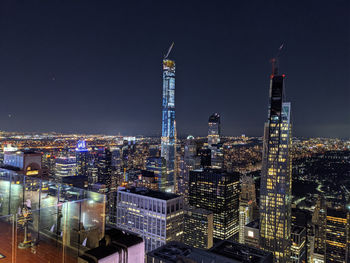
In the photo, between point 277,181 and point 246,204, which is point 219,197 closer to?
point 246,204

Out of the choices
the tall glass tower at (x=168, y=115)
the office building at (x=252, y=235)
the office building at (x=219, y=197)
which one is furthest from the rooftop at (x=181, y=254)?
the tall glass tower at (x=168, y=115)

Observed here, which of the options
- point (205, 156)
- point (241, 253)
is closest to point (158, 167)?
point (205, 156)

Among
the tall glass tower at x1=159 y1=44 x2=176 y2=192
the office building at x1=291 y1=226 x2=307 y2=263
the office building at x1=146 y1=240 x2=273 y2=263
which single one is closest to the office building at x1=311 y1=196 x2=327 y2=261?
the office building at x1=291 y1=226 x2=307 y2=263

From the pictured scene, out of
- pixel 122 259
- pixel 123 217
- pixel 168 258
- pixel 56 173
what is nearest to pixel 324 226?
pixel 123 217

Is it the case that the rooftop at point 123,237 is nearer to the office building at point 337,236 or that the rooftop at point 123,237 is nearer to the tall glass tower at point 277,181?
the tall glass tower at point 277,181

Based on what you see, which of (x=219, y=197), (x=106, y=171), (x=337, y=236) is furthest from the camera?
(x=106, y=171)

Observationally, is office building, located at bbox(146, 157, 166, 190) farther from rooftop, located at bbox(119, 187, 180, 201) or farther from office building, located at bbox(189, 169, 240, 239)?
rooftop, located at bbox(119, 187, 180, 201)
